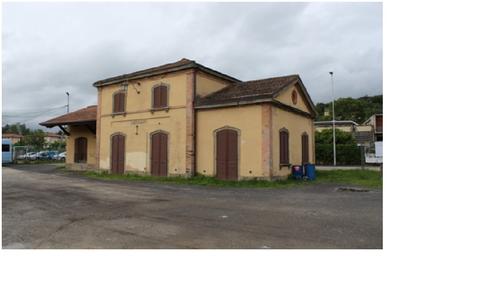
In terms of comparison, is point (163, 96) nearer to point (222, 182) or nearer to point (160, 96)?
point (160, 96)

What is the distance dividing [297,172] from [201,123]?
202 inches

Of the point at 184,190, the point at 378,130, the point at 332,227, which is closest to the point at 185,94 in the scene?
the point at 184,190

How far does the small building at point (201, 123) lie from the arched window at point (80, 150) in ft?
13.8

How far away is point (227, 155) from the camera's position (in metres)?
14.7

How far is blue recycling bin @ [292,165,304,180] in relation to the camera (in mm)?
15383

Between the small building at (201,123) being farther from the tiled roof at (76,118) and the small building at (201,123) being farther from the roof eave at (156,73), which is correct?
the tiled roof at (76,118)

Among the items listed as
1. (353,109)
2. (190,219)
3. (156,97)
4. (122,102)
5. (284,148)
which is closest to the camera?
(190,219)

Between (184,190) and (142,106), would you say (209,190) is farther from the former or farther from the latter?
(142,106)

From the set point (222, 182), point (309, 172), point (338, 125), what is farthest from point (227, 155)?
point (338, 125)

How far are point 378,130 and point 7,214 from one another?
33149 mm

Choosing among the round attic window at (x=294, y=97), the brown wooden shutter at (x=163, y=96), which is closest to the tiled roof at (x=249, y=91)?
the round attic window at (x=294, y=97)

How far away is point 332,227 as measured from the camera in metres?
6.12

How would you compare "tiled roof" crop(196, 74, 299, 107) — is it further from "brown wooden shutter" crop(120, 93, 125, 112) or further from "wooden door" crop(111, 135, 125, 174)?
"wooden door" crop(111, 135, 125, 174)

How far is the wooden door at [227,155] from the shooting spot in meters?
14.5
